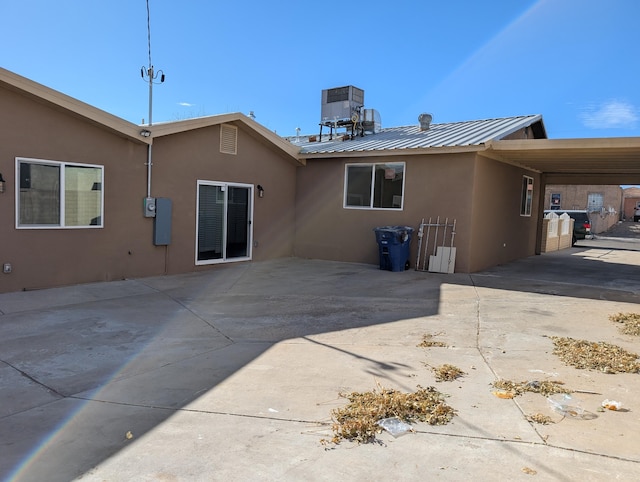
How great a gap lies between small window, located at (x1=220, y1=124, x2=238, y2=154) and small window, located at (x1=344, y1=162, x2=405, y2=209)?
3.10 m

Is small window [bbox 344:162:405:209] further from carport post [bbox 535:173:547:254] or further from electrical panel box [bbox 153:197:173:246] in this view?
carport post [bbox 535:173:547:254]

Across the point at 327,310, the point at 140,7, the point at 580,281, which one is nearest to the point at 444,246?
the point at 580,281

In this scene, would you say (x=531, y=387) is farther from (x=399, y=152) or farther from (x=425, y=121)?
(x=425, y=121)

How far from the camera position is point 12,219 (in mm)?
7777

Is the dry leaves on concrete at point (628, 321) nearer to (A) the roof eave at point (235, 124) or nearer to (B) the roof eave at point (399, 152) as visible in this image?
(B) the roof eave at point (399, 152)

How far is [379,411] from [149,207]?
24.7 ft

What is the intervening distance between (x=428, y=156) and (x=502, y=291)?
3.93m

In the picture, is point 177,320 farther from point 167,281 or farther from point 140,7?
point 140,7

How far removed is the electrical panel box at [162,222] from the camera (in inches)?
389

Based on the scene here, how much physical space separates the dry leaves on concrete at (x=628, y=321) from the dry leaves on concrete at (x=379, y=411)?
11.8ft

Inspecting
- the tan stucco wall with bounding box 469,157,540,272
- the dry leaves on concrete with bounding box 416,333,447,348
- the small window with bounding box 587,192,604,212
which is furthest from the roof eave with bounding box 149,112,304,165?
the small window with bounding box 587,192,604,212

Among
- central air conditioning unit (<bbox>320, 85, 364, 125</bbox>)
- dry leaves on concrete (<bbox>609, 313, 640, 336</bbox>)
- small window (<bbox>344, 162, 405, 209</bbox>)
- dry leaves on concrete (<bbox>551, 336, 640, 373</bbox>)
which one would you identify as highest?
central air conditioning unit (<bbox>320, 85, 364, 125</bbox>)

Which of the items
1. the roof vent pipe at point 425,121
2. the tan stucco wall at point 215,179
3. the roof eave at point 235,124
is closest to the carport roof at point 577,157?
the roof vent pipe at point 425,121

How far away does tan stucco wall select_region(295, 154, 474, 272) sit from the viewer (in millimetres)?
11047
